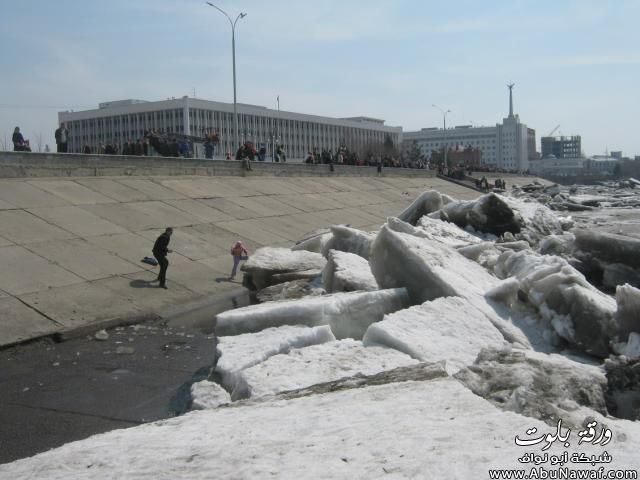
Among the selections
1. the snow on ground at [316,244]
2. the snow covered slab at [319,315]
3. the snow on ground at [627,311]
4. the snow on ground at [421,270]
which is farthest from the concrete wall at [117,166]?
the snow on ground at [627,311]

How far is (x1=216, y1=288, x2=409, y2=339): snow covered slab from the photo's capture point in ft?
19.6

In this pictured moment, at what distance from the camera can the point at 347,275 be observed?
7719 millimetres

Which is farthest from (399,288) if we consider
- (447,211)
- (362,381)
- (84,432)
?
(447,211)

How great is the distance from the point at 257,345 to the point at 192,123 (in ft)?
302

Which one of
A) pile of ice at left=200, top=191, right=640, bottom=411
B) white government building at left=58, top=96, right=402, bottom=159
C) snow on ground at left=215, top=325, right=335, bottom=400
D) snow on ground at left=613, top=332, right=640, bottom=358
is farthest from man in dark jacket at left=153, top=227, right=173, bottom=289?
white government building at left=58, top=96, right=402, bottom=159

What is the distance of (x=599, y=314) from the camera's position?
5.83 m

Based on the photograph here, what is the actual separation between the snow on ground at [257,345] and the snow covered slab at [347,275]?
203 centimetres

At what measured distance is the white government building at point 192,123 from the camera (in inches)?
3615

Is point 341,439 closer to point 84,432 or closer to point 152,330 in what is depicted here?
point 84,432

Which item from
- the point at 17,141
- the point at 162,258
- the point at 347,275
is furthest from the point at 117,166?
the point at 347,275

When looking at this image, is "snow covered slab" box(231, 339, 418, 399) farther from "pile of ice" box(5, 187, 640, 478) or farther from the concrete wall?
the concrete wall

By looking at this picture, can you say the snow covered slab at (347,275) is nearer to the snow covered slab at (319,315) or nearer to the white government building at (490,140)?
the snow covered slab at (319,315)

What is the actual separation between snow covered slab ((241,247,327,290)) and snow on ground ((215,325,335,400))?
4318mm

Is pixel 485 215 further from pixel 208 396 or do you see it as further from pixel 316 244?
pixel 208 396
